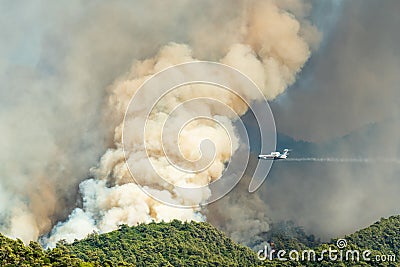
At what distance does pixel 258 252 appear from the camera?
95.3 meters

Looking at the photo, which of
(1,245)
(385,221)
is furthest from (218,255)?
(1,245)

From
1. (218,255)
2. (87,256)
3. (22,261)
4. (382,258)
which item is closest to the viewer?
(22,261)

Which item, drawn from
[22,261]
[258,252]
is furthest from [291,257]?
[22,261]

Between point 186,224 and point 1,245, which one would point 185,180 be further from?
point 1,245

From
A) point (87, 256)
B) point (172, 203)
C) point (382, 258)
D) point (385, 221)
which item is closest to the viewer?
point (87, 256)

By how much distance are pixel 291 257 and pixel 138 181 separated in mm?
29736

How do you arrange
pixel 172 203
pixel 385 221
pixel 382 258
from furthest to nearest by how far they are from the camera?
1. pixel 172 203
2. pixel 385 221
3. pixel 382 258

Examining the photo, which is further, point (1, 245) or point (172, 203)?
point (172, 203)

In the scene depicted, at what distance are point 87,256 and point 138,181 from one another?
28.5 meters

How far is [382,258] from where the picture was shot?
7719 cm

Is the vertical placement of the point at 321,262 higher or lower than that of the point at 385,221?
lower

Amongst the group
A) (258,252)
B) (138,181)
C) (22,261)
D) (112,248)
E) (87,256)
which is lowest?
(22,261)

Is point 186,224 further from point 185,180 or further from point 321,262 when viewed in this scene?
point 321,262

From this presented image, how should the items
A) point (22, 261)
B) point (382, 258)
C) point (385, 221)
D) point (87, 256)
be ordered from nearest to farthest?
point (22, 261), point (87, 256), point (382, 258), point (385, 221)
